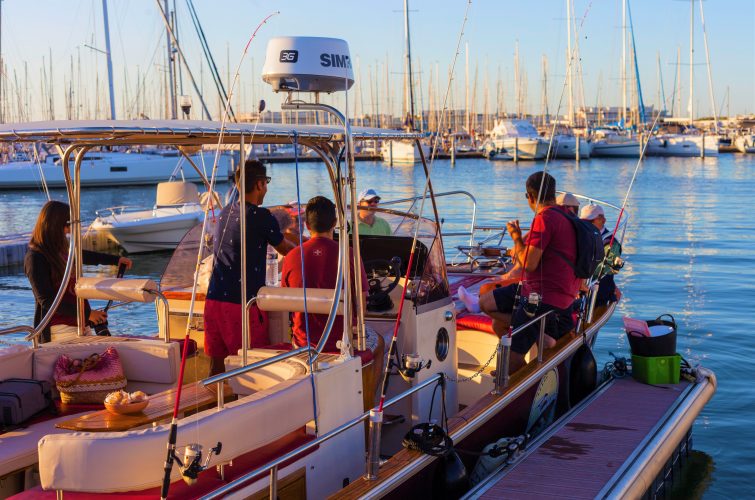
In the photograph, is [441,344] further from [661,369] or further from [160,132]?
[160,132]

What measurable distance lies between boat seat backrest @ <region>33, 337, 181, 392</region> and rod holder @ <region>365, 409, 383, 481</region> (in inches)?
62.1

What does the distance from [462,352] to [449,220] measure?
76.2ft

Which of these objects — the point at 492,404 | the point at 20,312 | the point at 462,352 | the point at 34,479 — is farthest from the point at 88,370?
the point at 20,312

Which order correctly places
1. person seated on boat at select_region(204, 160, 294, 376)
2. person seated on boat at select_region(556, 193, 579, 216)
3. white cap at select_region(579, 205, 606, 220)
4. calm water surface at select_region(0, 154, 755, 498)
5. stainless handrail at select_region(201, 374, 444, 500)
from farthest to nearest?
calm water surface at select_region(0, 154, 755, 498) < white cap at select_region(579, 205, 606, 220) < person seated on boat at select_region(556, 193, 579, 216) < person seated on boat at select_region(204, 160, 294, 376) < stainless handrail at select_region(201, 374, 444, 500)

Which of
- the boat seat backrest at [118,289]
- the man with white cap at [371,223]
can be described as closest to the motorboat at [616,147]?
the man with white cap at [371,223]

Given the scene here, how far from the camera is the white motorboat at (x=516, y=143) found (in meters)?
76.6

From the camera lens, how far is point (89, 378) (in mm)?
5574

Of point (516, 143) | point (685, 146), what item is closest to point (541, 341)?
point (516, 143)

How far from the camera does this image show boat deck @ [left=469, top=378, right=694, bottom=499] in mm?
5637

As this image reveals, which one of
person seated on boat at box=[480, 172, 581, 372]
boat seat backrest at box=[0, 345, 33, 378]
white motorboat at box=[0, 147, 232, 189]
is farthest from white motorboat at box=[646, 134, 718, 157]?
boat seat backrest at box=[0, 345, 33, 378]

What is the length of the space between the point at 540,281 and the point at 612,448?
1.32 m

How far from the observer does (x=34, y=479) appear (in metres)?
4.80

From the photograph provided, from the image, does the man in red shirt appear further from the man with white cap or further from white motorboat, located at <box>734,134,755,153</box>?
white motorboat, located at <box>734,134,755,153</box>

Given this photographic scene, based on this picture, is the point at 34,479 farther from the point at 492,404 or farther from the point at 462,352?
the point at 462,352
